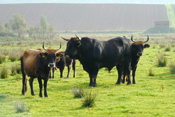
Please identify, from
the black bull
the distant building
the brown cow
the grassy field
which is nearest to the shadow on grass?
the grassy field

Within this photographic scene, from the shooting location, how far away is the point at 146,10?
599ft

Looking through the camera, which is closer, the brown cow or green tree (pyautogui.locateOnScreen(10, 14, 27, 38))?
the brown cow

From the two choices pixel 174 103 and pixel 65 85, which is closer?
pixel 174 103

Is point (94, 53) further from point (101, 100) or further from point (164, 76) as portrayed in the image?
point (164, 76)

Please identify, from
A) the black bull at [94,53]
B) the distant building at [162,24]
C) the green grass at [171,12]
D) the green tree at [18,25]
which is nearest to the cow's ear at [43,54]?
the black bull at [94,53]

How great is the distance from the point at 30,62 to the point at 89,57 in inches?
115

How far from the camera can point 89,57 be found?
13.4m

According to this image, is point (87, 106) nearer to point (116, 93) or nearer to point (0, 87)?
point (116, 93)

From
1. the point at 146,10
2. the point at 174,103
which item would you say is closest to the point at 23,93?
the point at 174,103

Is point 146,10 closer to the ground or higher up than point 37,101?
higher up

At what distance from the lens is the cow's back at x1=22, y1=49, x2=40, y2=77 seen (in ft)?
36.8

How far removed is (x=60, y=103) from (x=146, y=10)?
17828 centimetres

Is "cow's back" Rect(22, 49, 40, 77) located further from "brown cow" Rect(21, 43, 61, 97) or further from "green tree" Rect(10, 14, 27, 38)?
"green tree" Rect(10, 14, 27, 38)

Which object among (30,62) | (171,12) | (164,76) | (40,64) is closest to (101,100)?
(40,64)
